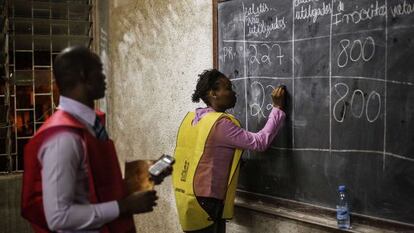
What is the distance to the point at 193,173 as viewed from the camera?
354 cm

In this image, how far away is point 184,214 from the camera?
3.55m

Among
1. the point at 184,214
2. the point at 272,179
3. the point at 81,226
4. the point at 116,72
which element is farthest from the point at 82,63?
the point at 116,72

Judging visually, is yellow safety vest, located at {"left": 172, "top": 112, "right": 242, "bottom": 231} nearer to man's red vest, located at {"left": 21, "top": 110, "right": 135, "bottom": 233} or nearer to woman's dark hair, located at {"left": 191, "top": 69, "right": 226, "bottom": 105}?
woman's dark hair, located at {"left": 191, "top": 69, "right": 226, "bottom": 105}

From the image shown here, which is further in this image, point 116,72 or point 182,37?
point 116,72

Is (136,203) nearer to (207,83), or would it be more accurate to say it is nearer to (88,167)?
(88,167)

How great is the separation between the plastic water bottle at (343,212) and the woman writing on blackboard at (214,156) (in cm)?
62

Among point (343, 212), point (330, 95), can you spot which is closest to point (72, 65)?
point (330, 95)

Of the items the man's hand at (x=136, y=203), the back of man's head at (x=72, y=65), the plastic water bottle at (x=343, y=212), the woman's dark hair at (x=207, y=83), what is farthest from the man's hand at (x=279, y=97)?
the back of man's head at (x=72, y=65)

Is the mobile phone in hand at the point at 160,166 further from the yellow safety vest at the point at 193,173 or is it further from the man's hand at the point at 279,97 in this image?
the man's hand at the point at 279,97

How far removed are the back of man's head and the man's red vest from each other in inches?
5.9

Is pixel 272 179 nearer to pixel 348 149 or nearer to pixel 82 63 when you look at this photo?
pixel 348 149

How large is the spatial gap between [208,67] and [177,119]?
77 centimetres

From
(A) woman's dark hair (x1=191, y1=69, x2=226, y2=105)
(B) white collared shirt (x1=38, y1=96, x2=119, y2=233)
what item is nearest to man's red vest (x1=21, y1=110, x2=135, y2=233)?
(B) white collared shirt (x1=38, y1=96, x2=119, y2=233)

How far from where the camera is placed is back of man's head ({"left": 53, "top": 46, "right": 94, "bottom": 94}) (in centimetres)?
213
